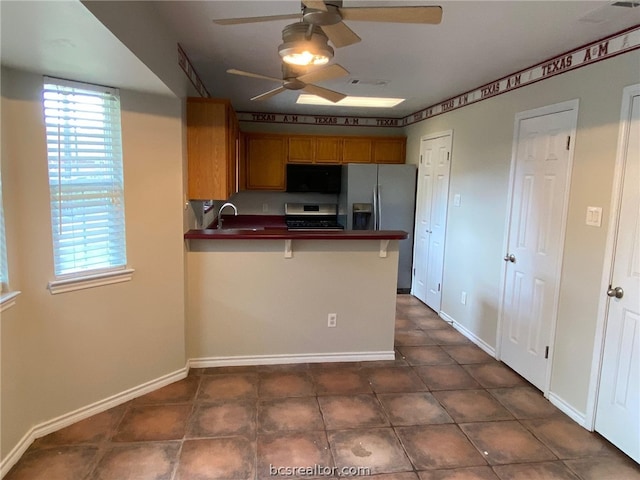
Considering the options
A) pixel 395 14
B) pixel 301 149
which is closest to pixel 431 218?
pixel 301 149

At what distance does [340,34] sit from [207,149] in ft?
5.46

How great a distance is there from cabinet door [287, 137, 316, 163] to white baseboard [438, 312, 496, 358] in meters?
2.70

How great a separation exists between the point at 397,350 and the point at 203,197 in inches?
85.4

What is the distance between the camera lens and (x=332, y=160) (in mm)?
5582

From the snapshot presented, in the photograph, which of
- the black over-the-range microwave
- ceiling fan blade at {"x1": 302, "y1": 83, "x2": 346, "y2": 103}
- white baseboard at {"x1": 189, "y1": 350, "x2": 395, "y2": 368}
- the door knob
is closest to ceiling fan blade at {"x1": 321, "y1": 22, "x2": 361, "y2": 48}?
ceiling fan blade at {"x1": 302, "y1": 83, "x2": 346, "y2": 103}

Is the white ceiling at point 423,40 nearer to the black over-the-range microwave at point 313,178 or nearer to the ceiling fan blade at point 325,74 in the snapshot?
A: the ceiling fan blade at point 325,74

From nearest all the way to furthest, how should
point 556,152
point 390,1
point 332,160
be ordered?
point 390,1, point 556,152, point 332,160

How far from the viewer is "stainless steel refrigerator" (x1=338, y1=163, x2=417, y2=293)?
518cm

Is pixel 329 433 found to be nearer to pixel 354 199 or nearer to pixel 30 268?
pixel 30 268

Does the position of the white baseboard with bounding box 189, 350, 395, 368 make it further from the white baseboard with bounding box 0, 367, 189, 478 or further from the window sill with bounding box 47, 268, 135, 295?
the window sill with bounding box 47, 268, 135, 295

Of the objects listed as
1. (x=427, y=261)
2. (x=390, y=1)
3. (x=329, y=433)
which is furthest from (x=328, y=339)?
(x=390, y=1)

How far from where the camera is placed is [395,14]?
152 centimetres

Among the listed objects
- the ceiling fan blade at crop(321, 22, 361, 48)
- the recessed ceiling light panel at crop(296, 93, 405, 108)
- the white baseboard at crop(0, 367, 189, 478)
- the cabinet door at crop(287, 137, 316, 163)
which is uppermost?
the recessed ceiling light panel at crop(296, 93, 405, 108)

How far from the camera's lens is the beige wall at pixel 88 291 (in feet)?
6.81
